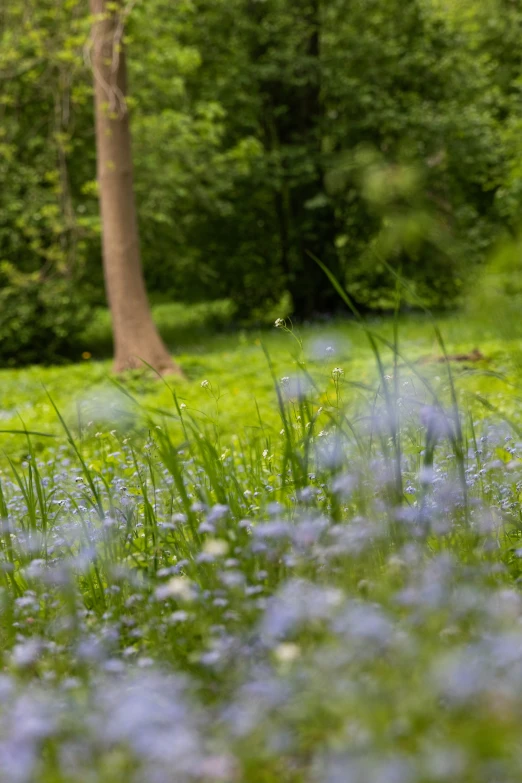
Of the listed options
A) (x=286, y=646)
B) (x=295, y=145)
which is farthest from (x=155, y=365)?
(x=295, y=145)

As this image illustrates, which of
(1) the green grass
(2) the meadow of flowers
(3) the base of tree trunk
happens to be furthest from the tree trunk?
(2) the meadow of flowers

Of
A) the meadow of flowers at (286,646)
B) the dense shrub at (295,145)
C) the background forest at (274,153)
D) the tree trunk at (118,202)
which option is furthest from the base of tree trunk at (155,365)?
the meadow of flowers at (286,646)

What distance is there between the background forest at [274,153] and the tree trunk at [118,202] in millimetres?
4588

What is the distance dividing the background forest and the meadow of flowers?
1261cm

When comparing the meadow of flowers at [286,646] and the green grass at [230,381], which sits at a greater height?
the meadow of flowers at [286,646]

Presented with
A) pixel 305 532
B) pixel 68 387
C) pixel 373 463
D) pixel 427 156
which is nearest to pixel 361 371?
pixel 68 387

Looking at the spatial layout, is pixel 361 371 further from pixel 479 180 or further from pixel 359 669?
pixel 479 180

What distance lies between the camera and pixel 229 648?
1.70 metres

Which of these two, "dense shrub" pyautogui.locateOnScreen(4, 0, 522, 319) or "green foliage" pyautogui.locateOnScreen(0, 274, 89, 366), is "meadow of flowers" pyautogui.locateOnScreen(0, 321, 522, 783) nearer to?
"green foliage" pyautogui.locateOnScreen(0, 274, 89, 366)

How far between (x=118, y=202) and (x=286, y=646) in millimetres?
8745

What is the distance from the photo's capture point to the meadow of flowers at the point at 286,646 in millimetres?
1300

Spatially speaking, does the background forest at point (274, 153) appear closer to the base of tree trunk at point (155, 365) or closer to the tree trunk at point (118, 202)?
the tree trunk at point (118, 202)

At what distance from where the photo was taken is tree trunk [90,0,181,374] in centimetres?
927

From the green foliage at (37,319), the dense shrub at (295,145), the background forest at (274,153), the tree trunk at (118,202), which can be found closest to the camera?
the tree trunk at (118,202)
